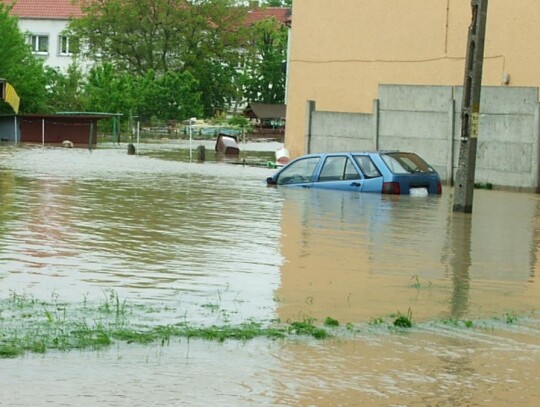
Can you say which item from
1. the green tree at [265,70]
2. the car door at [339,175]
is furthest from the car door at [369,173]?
the green tree at [265,70]

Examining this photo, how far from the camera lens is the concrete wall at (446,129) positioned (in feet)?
99.1

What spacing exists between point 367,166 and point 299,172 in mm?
1888

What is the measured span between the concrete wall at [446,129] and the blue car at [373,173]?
5415 millimetres

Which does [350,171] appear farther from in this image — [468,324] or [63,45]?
[63,45]

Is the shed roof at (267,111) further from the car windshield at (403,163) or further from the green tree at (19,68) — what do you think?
the car windshield at (403,163)

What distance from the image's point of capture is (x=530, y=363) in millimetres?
8711

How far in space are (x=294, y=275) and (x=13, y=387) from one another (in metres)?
5.79

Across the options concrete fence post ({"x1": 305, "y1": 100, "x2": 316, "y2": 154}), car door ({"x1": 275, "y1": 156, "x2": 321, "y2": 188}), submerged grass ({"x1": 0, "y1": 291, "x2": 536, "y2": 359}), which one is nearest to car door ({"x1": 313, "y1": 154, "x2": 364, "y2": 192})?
car door ({"x1": 275, "y1": 156, "x2": 321, "y2": 188})

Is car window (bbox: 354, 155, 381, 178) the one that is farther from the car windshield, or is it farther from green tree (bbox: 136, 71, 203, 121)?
green tree (bbox: 136, 71, 203, 121)

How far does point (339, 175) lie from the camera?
25219mm

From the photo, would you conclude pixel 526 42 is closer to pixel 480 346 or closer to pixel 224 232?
pixel 224 232

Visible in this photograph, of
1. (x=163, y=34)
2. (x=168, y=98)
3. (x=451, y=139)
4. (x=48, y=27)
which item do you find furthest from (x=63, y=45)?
(x=451, y=139)

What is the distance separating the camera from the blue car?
24.4 m

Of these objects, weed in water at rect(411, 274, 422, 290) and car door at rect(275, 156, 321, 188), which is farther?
car door at rect(275, 156, 321, 188)
